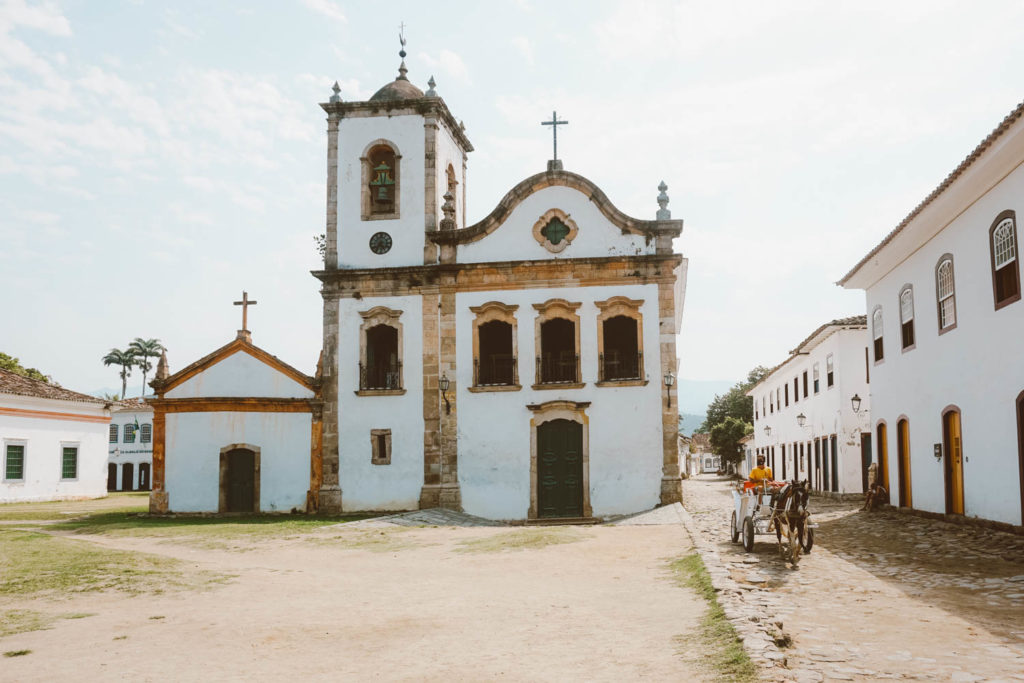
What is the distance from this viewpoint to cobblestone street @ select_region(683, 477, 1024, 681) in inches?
240

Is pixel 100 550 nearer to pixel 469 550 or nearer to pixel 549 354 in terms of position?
pixel 469 550

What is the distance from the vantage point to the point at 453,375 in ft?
74.4

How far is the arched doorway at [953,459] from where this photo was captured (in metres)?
15.9

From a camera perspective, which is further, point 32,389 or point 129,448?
point 129,448

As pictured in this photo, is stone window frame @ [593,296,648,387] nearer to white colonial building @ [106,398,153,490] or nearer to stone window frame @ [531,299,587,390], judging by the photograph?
stone window frame @ [531,299,587,390]

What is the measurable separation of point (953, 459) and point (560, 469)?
9.10m

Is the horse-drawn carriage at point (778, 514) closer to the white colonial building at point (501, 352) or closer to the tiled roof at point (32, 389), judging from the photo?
the white colonial building at point (501, 352)

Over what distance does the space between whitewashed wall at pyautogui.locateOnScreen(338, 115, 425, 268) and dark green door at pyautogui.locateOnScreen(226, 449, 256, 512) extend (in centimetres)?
559

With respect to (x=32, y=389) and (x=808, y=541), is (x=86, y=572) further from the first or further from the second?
(x=32, y=389)

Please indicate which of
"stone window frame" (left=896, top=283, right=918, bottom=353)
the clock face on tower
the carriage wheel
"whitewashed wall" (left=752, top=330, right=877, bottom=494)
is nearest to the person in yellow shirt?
the carriage wheel

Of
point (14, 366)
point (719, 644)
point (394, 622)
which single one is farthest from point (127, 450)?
point (719, 644)

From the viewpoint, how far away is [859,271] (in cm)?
2067

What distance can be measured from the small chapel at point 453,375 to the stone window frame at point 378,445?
0.12ft

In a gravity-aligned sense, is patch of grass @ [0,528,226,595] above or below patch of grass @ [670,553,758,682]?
below
